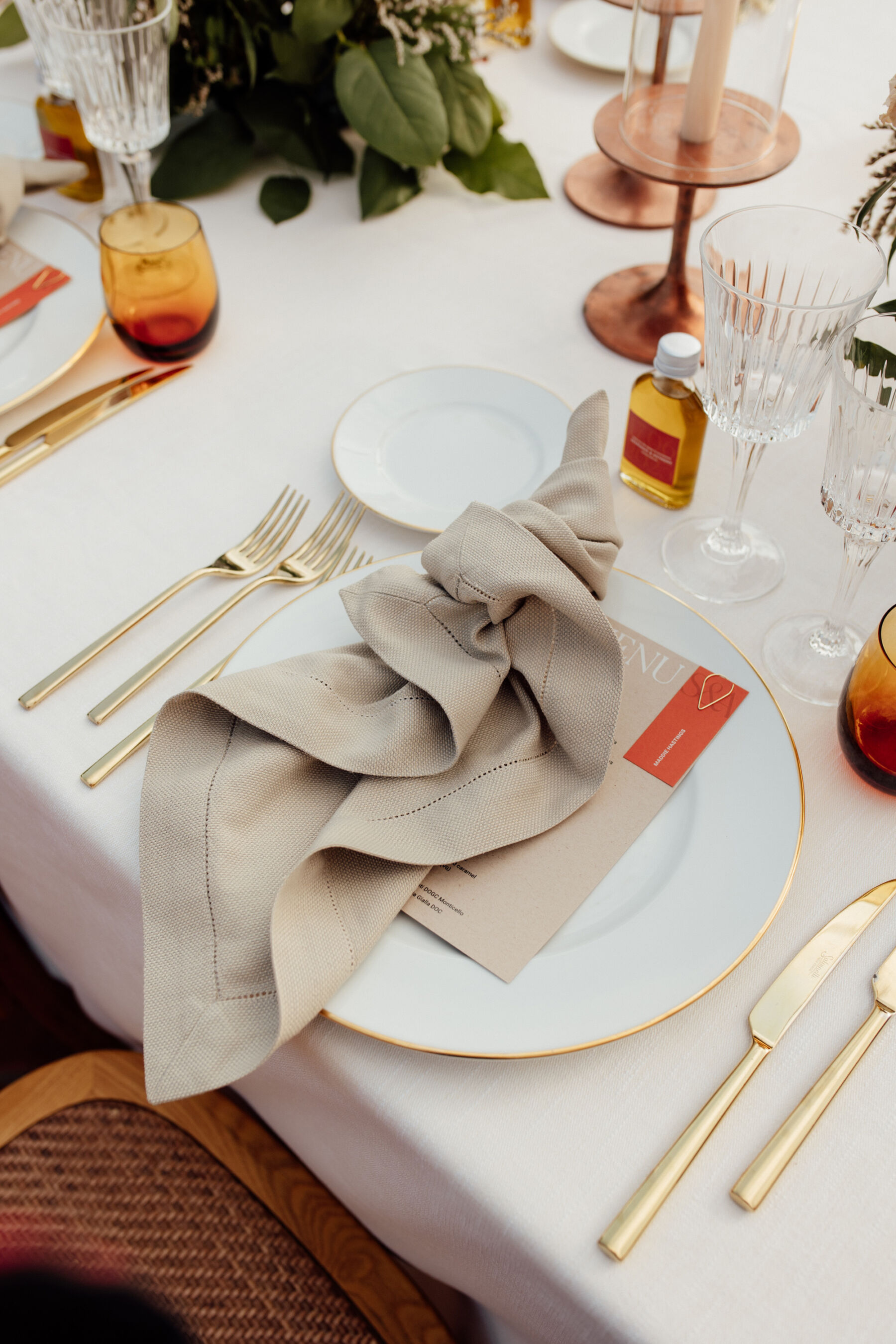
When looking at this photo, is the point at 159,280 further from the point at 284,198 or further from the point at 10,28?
the point at 10,28

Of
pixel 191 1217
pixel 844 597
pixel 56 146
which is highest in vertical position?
pixel 56 146

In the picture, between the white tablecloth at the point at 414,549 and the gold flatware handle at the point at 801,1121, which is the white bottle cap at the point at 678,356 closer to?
the white tablecloth at the point at 414,549

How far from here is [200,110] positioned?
1006 mm

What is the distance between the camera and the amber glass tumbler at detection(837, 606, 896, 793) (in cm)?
54

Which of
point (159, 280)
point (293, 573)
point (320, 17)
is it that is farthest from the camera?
point (320, 17)

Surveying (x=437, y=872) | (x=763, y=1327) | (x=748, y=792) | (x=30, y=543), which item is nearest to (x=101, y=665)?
(x=30, y=543)

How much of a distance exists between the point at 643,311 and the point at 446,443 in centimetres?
25

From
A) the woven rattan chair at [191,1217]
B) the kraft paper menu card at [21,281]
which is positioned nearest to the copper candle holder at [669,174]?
the kraft paper menu card at [21,281]

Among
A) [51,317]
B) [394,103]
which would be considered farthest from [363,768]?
[394,103]

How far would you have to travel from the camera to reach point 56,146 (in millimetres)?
1067

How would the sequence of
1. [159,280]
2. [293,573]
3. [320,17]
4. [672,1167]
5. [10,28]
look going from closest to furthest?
[672,1167]
[293,573]
[159,280]
[320,17]
[10,28]

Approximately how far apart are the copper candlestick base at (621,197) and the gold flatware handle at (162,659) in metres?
0.56

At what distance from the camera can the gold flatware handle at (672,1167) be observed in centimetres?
42

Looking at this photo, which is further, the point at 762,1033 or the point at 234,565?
the point at 234,565
